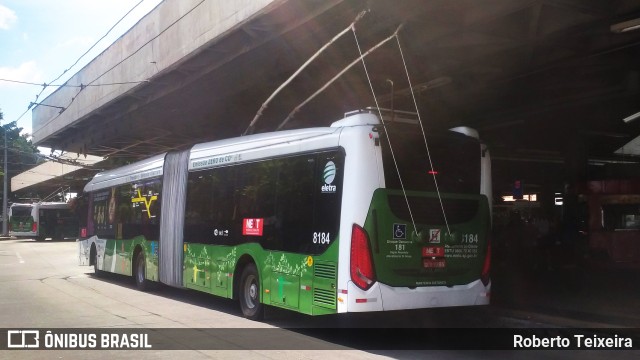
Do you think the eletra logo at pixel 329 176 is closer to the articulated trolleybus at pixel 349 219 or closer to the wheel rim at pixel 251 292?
the articulated trolleybus at pixel 349 219

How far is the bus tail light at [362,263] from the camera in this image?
770cm

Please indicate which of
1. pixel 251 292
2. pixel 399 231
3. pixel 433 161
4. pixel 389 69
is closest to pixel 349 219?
pixel 399 231

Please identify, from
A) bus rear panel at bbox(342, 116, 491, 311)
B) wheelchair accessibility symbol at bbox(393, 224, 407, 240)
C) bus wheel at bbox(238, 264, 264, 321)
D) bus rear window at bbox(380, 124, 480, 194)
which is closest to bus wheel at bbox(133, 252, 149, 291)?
bus wheel at bbox(238, 264, 264, 321)

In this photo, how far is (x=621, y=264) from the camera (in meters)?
17.1

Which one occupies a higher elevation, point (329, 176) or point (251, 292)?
point (329, 176)

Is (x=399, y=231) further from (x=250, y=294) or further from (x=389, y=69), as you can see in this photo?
(x=389, y=69)

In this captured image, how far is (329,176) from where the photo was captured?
8312mm

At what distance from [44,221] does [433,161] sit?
49045 millimetres

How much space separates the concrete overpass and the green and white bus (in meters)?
27.6

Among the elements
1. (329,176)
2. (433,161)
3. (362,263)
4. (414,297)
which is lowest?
(414,297)

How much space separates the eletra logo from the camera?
823 centimetres

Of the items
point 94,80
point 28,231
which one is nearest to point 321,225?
point 94,80

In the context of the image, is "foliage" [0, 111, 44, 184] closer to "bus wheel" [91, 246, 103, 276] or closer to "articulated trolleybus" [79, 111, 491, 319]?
"bus wheel" [91, 246, 103, 276]

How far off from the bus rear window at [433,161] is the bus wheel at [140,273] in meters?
8.94
